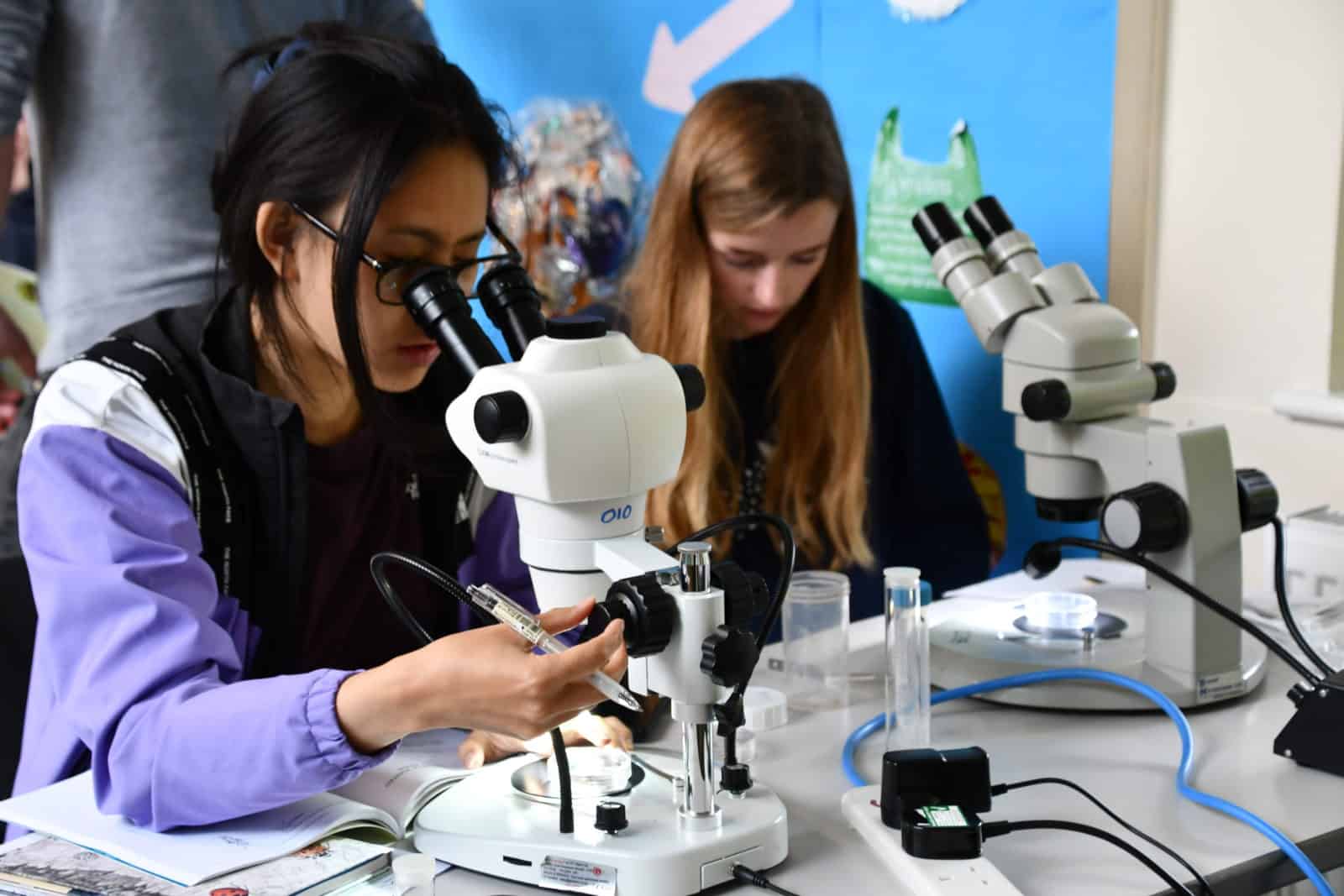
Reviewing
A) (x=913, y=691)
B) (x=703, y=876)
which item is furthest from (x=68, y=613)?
(x=913, y=691)

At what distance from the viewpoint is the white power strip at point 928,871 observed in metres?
0.94

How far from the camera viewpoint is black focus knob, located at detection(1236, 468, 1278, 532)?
1.36 meters

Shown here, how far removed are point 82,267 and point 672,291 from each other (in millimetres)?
873

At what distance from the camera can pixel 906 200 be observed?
2.40 metres

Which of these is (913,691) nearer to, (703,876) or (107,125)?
(703,876)

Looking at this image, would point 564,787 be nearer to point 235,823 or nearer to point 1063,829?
point 235,823

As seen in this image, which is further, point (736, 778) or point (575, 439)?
point (736, 778)

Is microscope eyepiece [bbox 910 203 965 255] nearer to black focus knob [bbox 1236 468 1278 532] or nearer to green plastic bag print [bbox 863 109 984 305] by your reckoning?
black focus knob [bbox 1236 468 1278 532]

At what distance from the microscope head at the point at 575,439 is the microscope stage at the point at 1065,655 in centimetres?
54

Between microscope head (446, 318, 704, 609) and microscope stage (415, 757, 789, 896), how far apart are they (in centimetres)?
17

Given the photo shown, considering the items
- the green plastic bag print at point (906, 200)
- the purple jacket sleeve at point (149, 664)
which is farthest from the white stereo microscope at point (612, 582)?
the green plastic bag print at point (906, 200)

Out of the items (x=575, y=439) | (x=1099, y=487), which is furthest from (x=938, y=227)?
(x=575, y=439)

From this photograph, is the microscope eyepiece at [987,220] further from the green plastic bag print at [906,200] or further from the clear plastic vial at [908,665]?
the green plastic bag print at [906,200]

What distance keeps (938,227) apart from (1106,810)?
72 centimetres
